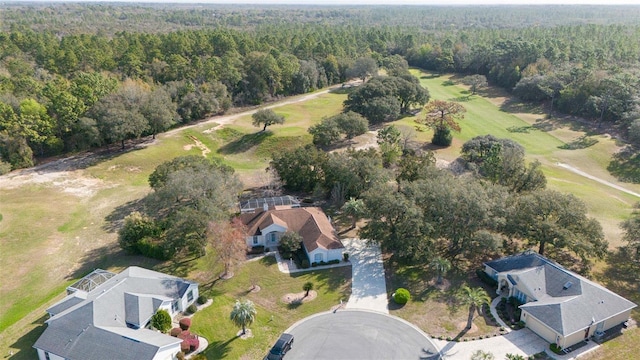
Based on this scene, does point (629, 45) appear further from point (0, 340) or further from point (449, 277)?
point (0, 340)

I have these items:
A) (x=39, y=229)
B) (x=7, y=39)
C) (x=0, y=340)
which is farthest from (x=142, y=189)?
(x=7, y=39)

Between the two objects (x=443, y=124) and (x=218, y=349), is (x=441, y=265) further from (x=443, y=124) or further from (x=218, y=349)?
(x=443, y=124)

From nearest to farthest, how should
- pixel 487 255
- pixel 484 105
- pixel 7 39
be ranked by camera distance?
pixel 487 255
pixel 7 39
pixel 484 105

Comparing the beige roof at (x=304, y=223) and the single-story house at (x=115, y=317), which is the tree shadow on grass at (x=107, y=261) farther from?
the beige roof at (x=304, y=223)

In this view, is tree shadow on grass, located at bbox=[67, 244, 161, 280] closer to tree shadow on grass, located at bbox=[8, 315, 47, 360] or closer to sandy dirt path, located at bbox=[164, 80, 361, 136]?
tree shadow on grass, located at bbox=[8, 315, 47, 360]

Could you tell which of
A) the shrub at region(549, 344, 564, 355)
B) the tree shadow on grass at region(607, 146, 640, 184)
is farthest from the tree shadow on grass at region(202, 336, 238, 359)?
the tree shadow on grass at region(607, 146, 640, 184)

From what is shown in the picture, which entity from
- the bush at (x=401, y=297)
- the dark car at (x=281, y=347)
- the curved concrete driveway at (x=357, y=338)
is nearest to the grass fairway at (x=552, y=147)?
the bush at (x=401, y=297)
